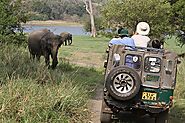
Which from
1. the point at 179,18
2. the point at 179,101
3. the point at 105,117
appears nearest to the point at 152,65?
the point at 105,117

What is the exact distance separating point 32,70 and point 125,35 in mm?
2413

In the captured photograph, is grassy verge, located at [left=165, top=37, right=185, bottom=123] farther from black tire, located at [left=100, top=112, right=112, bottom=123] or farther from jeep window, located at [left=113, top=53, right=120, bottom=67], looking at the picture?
jeep window, located at [left=113, top=53, right=120, bottom=67]

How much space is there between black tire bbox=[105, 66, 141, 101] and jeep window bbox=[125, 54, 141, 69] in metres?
0.40

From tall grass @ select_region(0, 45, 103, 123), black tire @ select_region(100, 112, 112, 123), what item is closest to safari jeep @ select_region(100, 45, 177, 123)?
black tire @ select_region(100, 112, 112, 123)

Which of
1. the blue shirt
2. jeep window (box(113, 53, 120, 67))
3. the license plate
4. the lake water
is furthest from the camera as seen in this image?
the lake water

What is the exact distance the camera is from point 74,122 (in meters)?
8.11

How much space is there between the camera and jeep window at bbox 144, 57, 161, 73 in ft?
26.2

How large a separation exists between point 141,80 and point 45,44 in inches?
326

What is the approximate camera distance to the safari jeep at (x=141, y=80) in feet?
25.4

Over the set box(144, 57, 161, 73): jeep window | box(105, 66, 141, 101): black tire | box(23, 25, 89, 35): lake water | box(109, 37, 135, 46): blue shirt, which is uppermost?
box(109, 37, 135, 46): blue shirt

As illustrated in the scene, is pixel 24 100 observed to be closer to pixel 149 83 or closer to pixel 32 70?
pixel 149 83

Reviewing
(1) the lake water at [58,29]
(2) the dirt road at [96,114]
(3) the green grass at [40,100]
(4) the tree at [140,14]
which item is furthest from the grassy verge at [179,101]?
(4) the tree at [140,14]

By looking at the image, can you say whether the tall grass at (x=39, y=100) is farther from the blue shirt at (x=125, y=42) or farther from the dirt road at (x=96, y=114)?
the blue shirt at (x=125, y=42)

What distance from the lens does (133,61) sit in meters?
8.14
